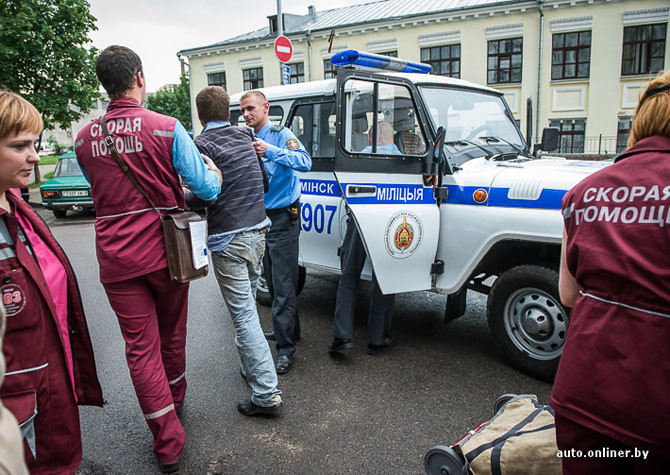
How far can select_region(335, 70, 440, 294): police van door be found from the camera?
3658 mm

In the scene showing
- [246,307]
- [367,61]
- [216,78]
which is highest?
[216,78]

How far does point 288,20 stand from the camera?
26.4 m

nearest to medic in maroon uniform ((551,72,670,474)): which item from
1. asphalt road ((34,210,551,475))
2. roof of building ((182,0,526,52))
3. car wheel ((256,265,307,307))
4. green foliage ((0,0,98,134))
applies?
asphalt road ((34,210,551,475))

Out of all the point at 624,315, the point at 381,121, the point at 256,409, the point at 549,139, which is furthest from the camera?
the point at 549,139

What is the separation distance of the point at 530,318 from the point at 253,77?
2650cm

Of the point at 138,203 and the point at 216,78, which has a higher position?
the point at 216,78

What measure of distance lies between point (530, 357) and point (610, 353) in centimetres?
231

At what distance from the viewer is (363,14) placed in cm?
2575

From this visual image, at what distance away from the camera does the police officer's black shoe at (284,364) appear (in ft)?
12.4

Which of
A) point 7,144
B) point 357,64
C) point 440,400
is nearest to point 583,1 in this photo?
point 357,64

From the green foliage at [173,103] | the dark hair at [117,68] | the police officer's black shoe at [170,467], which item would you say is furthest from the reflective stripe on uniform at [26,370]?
the green foliage at [173,103]

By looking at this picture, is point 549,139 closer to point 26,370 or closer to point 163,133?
point 163,133

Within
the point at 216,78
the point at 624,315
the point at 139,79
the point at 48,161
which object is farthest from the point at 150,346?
the point at 48,161

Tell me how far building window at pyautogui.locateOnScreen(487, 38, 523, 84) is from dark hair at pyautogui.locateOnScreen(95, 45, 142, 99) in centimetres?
2192
